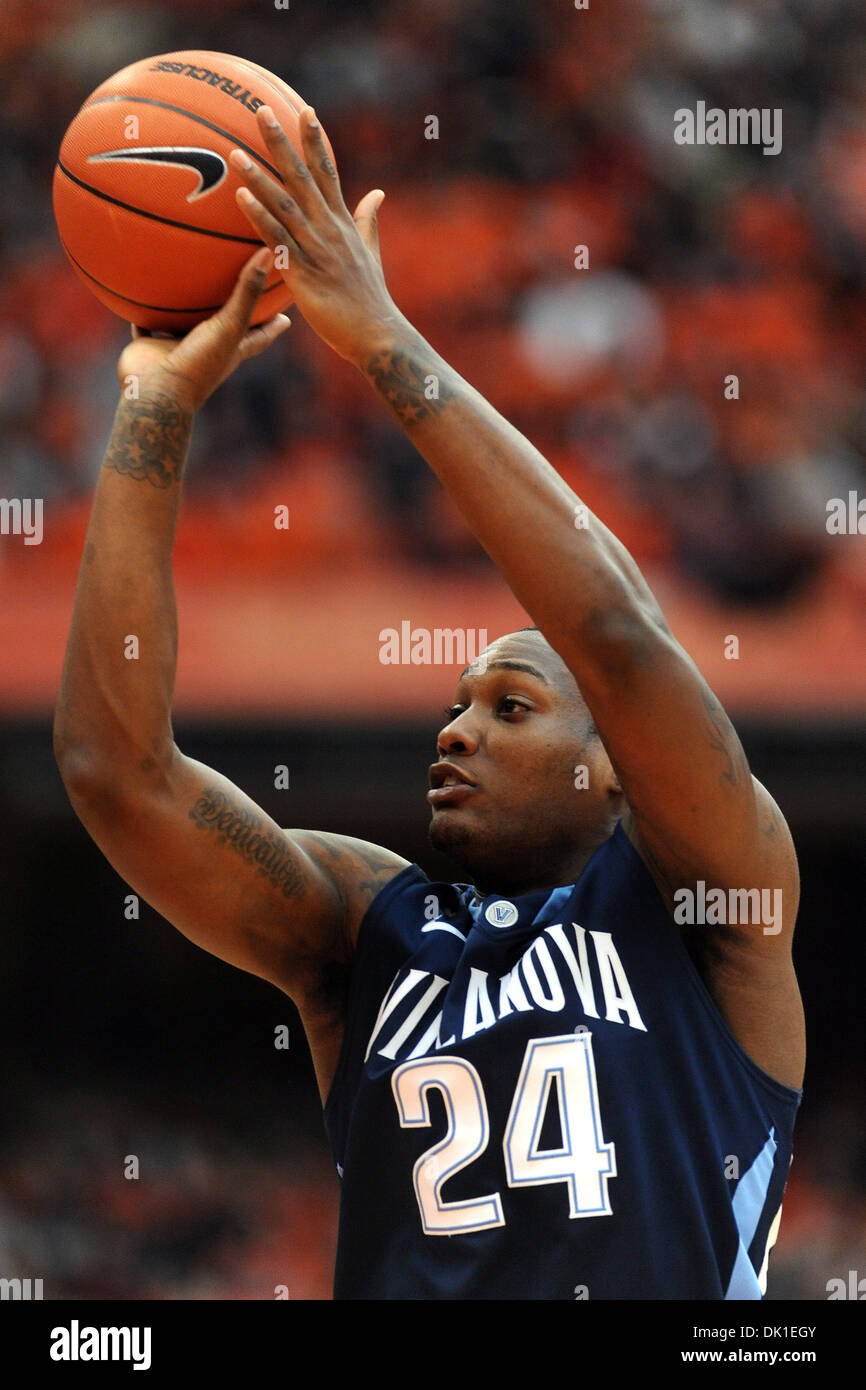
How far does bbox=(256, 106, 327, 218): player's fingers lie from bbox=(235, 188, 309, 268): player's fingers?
2.0 inches

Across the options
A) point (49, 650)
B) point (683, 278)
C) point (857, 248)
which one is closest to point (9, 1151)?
point (49, 650)

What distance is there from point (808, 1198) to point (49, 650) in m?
3.94

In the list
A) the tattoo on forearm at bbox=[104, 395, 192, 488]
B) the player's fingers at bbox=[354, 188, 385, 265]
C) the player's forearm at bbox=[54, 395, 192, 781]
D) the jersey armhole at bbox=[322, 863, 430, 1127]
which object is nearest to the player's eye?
the jersey armhole at bbox=[322, 863, 430, 1127]

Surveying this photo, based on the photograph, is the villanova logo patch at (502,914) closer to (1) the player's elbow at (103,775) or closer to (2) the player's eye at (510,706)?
(2) the player's eye at (510,706)

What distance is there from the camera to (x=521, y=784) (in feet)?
9.43

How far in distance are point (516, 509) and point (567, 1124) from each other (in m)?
0.96

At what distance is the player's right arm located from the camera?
2596 millimetres

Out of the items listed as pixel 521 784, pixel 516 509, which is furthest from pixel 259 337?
pixel 521 784

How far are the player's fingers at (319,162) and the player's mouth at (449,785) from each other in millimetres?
996

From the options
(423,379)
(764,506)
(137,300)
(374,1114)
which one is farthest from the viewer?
(764,506)

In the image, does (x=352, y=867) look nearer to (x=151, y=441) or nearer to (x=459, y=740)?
(x=459, y=740)

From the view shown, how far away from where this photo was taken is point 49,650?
6574 millimetres

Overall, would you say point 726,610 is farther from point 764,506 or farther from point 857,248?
point 857,248

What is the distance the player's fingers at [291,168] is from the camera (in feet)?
7.96
